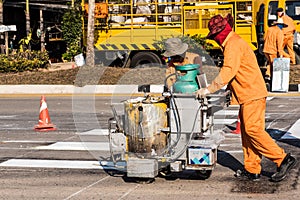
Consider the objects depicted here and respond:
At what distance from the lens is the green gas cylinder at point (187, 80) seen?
752 centimetres

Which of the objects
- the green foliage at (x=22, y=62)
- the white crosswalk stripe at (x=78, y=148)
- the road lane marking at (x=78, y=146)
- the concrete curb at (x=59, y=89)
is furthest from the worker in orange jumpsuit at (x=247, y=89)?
the green foliage at (x=22, y=62)

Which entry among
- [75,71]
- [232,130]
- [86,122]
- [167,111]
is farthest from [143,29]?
[167,111]

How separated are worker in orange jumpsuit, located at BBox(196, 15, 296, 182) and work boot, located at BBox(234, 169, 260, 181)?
201mm

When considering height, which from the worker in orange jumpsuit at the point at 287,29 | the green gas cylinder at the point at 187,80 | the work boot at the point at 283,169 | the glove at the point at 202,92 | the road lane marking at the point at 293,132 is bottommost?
the road lane marking at the point at 293,132

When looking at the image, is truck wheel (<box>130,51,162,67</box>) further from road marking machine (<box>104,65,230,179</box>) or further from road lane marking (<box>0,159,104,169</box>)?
road marking machine (<box>104,65,230,179</box>)

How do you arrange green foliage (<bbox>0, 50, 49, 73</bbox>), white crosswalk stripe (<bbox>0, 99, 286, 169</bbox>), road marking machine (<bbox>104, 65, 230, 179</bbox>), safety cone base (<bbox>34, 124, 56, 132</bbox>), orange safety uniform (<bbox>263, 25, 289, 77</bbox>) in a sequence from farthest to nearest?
green foliage (<bbox>0, 50, 49, 73</bbox>) < orange safety uniform (<bbox>263, 25, 289, 77</bbox>) < safety cone base (<bbox>34, 124, 56, 132</bbox>) < white crosswalk stripe (<bbox>0, 99, 286, 169</bbox>) < road marking machine (<bbox>104, 65, 230, 179</bbox>)

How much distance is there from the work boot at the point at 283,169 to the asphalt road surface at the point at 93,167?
8 centimetres

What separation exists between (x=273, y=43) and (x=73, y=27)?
10.5 meters

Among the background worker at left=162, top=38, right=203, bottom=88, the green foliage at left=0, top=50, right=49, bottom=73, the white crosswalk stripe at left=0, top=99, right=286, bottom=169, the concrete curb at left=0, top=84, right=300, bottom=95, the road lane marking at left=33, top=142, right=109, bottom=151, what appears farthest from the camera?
the green foliage at left=0, top=50, right=49, bottom=73

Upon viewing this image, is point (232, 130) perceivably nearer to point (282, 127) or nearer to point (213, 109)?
point (282, 127)

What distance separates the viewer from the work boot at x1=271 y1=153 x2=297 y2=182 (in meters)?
7.61

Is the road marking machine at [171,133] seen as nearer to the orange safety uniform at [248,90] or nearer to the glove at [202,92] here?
the glove at [202,92]

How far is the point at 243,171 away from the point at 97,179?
5.71 feet

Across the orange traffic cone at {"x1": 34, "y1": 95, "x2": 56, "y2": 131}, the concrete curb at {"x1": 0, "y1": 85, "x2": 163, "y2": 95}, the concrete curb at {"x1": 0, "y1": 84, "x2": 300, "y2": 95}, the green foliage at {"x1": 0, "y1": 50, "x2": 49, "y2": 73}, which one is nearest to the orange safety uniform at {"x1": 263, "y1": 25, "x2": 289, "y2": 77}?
the concrete curb at {"x1": 0, "y1": 84, "x2": 300, "y2": 95}
